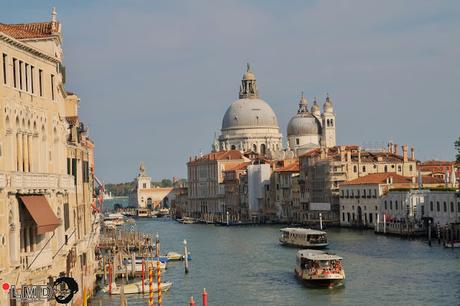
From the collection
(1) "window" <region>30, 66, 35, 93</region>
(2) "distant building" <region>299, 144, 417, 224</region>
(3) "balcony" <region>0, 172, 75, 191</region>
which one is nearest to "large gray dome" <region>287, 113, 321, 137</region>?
(2) "distant building" <region>299, 144, 417, 224</region>

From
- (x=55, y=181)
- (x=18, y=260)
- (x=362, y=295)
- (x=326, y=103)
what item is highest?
(x=326, y=103)

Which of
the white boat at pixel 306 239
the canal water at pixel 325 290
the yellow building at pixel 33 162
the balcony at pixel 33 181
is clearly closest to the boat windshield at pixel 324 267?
the canal water at pixel 325 290

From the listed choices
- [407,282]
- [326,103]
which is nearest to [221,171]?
[326,103]

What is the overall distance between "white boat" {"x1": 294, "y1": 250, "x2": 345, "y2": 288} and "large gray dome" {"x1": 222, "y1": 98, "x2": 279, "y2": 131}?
252ft

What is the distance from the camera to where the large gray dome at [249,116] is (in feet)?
354

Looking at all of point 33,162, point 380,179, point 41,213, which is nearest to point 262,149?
point 380,179

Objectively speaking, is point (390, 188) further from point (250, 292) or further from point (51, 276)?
point (51, 276)

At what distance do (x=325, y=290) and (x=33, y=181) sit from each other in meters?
15.1

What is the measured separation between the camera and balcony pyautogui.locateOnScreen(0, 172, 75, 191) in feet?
47.5

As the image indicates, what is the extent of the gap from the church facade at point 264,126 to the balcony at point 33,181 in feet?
281

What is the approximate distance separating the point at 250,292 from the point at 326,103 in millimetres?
79193

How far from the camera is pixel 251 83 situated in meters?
112

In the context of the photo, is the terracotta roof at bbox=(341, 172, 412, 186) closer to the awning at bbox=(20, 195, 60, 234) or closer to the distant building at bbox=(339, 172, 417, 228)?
A: the distant building at bbox=(339, 172, 417, 228)

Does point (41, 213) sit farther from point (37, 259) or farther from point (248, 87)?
point (248, 87)
